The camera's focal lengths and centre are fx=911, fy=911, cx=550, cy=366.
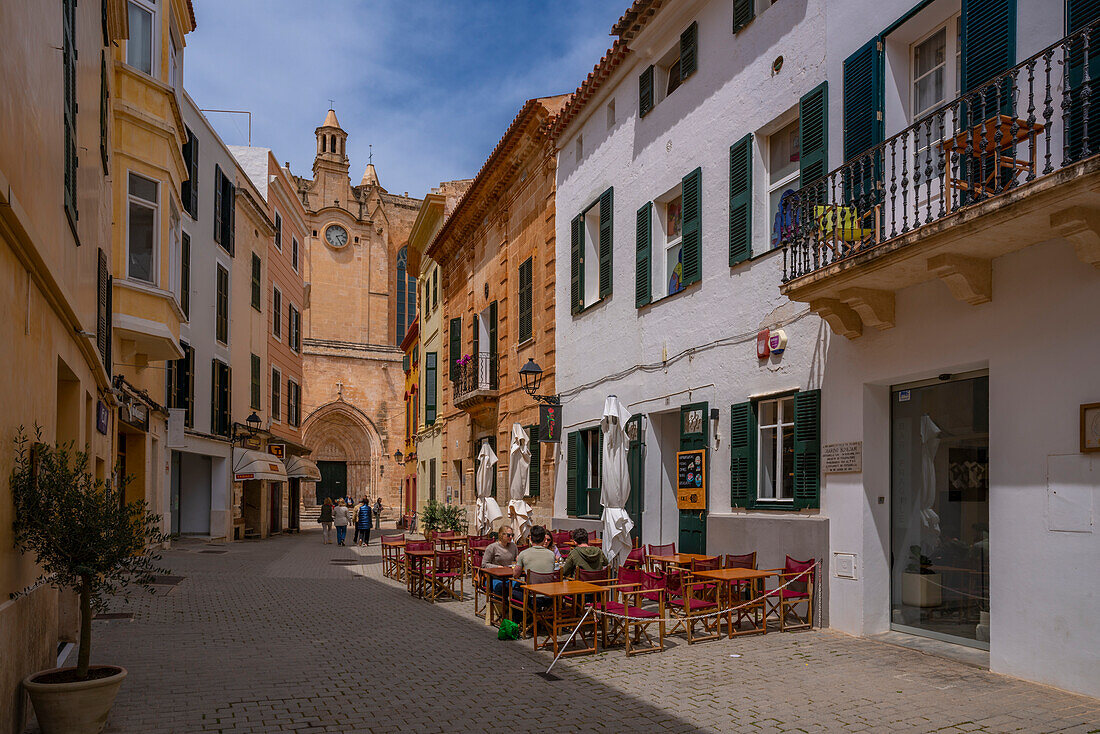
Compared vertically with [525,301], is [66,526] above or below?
below

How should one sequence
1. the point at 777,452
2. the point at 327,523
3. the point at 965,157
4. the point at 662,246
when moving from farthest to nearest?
the point at 327,523
the point at 662,246
the point at 777,452
the point at 965,157

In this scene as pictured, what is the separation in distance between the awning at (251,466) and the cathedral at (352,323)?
72.5 ft

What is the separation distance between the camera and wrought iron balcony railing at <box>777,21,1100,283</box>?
6.84 metres

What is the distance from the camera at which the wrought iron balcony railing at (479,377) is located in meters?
22.3

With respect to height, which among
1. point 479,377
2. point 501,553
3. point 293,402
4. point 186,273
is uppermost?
point 186,273

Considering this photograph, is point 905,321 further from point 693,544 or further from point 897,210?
point 693,544

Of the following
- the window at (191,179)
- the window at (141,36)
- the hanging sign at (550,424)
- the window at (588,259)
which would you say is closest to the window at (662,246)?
the window at (588,259)

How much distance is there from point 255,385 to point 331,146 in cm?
3078

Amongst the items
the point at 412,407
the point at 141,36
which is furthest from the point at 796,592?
the point at 412,407

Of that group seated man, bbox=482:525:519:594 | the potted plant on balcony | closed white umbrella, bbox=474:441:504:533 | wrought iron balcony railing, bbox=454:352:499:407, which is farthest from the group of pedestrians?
the potted plant on balcony

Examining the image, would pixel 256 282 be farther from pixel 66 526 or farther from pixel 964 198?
pixel 964 198

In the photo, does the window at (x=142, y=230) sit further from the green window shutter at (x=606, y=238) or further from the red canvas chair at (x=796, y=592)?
the red canvas chair at (x=796, y=592)

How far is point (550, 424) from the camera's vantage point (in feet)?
58.0

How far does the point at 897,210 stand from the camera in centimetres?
890
